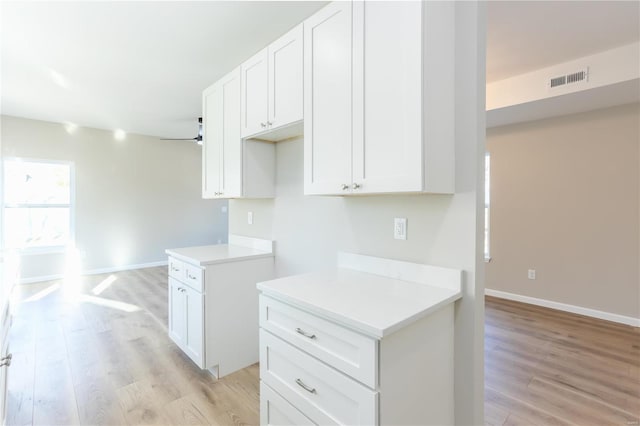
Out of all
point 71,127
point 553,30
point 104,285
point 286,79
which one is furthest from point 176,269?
point 71,127

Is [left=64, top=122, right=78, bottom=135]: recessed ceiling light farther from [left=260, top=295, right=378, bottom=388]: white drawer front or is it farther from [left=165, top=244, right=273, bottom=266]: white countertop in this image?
A: [left=260, top=295, right=378, bottom=388]: white drawer front

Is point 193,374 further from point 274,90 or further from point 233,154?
point 274,90

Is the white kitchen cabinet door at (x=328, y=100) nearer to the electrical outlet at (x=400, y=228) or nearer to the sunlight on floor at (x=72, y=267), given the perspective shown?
the electrical outlet at (x=400, y=228)

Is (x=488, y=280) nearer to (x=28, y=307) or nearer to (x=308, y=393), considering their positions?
(x=308, y=393)

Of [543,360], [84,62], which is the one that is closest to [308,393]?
[543,360]

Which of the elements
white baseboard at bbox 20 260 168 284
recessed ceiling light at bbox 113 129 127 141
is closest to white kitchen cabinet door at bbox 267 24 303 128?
recessed ceiling light at bbox 113 129 127 141

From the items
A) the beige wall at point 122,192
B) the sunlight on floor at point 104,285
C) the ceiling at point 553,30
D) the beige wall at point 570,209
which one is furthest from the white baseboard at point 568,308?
the beige wall at point 122,192

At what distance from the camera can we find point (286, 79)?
202 cm

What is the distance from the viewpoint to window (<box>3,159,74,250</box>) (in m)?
4.73

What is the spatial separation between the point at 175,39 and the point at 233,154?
3.26ft

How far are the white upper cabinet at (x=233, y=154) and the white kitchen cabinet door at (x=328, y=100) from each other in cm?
87

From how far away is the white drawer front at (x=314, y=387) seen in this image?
3.64ft

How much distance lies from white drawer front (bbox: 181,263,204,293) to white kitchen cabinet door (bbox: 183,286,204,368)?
0.14 ft

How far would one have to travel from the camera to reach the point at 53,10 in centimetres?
209
